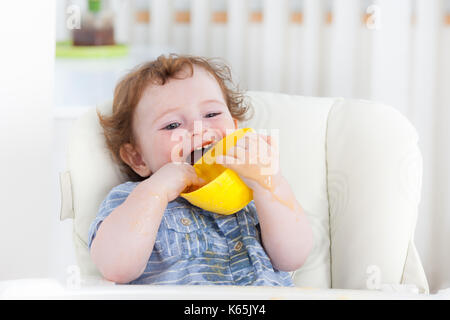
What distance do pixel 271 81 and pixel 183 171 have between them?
1.31 ft

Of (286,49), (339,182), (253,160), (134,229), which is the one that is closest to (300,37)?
(286,49)

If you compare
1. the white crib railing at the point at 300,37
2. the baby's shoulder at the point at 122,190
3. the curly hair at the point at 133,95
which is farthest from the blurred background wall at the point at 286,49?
the baby's shoulder at the point at 122,190

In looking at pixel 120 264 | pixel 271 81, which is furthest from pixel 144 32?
pixel 120 264

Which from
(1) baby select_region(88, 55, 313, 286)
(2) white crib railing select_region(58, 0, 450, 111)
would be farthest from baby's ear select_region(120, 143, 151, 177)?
(2) white crib railing select_region(58, 0, 450, 111)

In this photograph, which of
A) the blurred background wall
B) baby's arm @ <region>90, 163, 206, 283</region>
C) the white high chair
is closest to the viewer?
baby's arm @ <region>90, 163, 206, 283</region>

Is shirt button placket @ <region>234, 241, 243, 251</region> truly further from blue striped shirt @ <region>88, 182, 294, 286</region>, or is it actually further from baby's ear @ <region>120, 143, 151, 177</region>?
baby's ear @ <region>120, 143, 151, 177</region>

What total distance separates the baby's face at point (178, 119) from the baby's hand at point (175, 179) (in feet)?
0.10

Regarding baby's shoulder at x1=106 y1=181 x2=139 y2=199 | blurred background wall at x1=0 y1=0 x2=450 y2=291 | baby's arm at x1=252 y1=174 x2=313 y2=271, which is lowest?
baby's arm at x1=252 y1=174 x2=313 y2=271

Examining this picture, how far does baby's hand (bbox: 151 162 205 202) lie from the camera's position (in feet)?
2.45

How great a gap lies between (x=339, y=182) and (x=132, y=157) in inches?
12.2

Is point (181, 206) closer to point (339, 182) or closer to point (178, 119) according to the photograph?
point (178, 119)

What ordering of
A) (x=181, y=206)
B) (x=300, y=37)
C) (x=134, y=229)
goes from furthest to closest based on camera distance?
(x=300, y=37)
(x=181, y=206)
(x=134, y=229)

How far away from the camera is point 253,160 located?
730 millimetres

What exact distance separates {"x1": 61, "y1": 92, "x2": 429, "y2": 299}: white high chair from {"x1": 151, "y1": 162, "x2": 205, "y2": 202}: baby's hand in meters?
0.13
